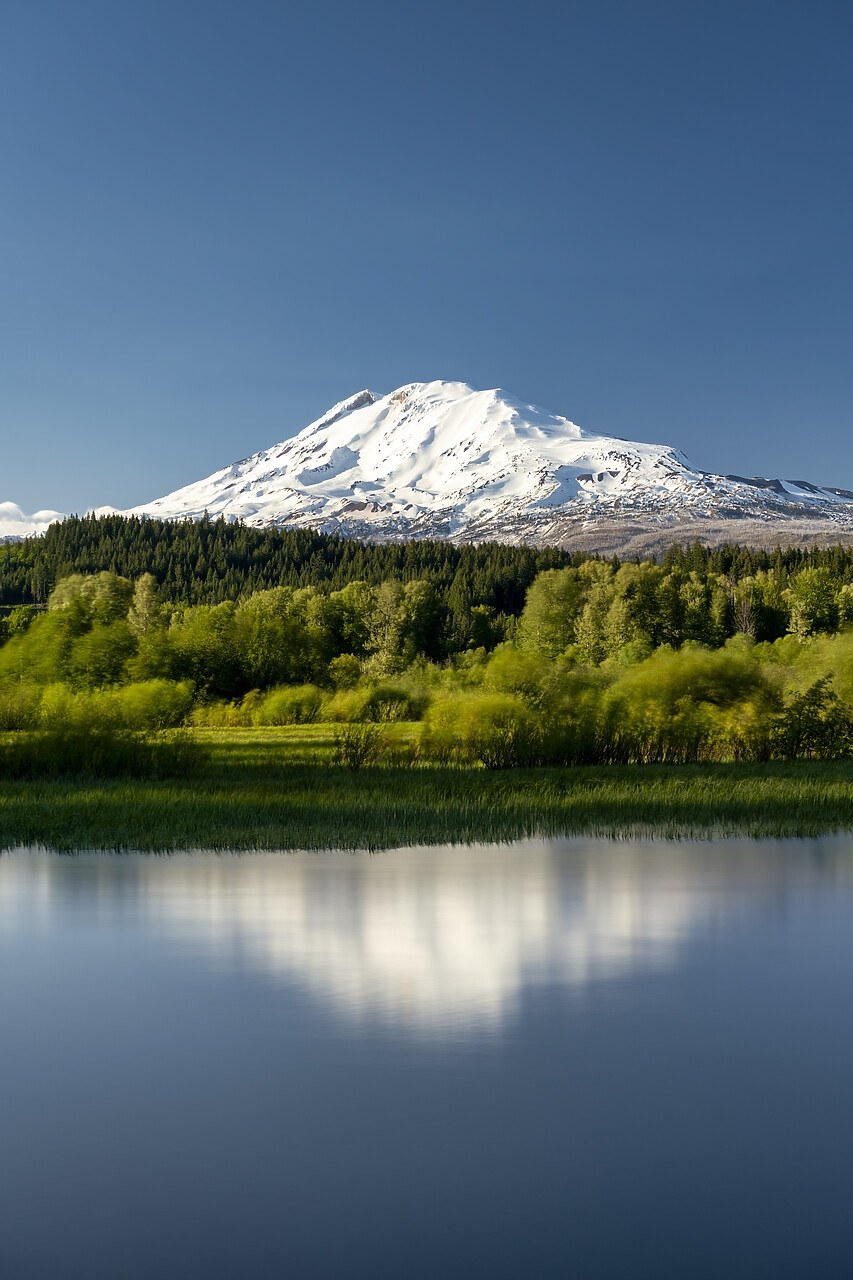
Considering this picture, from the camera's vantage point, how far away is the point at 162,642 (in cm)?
6538

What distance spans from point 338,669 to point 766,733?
4163 cm

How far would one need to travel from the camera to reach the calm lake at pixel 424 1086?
649cm

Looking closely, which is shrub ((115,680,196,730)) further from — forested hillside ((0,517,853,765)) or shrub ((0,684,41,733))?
shrub ((0,684,41,733))

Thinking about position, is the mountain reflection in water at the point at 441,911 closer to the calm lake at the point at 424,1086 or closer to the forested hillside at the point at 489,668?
the calm lake at the point at 424,1086

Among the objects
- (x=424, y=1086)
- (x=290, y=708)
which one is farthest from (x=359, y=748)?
(x=424, y=1086)

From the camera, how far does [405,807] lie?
2536 centimetres

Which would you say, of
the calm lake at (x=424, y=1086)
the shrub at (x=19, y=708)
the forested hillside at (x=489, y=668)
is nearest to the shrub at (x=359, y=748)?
the forested hillside at (x=489, y=668)

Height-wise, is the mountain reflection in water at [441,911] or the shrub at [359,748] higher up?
the shrub at [359,748]

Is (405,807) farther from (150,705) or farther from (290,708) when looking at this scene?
(290,708)

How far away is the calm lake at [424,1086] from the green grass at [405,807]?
576 centimetres

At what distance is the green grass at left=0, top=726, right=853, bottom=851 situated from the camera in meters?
22.0

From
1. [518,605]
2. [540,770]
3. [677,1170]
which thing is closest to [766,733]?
[540,770]

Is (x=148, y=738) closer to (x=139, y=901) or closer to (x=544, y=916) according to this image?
(x=139, y=901)

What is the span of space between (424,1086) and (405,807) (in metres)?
16.7
